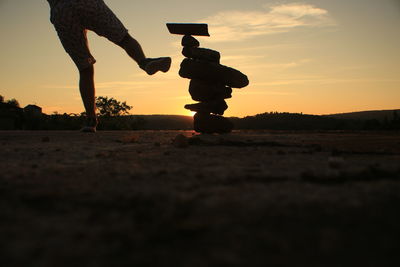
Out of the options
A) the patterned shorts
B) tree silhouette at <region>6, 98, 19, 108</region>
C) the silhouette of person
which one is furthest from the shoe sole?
tree silhouette at <region>6, 98, 19, 108</region>

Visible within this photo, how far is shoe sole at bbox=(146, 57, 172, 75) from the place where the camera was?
482 centimetres

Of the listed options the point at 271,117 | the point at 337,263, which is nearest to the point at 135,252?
the point at 337,263

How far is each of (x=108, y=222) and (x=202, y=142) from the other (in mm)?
2558

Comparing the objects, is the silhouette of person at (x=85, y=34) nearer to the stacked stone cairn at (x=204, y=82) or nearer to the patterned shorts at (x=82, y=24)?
the patterned shorts at (x=82, y=24)

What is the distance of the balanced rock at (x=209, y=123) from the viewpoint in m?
6.41

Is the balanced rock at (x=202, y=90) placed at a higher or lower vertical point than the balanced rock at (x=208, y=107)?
higher

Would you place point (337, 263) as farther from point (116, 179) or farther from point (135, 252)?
point (116, 179)

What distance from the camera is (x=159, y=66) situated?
4883 mm

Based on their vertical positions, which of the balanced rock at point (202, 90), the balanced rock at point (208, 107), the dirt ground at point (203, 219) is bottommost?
the dirt ground at point (203, 219)

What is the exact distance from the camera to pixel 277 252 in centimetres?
83

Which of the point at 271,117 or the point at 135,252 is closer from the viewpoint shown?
the point at 135,252

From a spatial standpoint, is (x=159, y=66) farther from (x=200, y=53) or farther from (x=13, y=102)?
(x=13, y=102)

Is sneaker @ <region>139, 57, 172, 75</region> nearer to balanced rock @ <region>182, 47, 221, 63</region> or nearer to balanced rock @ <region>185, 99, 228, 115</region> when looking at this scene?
balanced rock @ <region>182, 47, 221, 63</region>

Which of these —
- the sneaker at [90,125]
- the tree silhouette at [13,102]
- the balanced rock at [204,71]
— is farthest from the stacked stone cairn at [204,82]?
the tree silhouette at [13,102]
